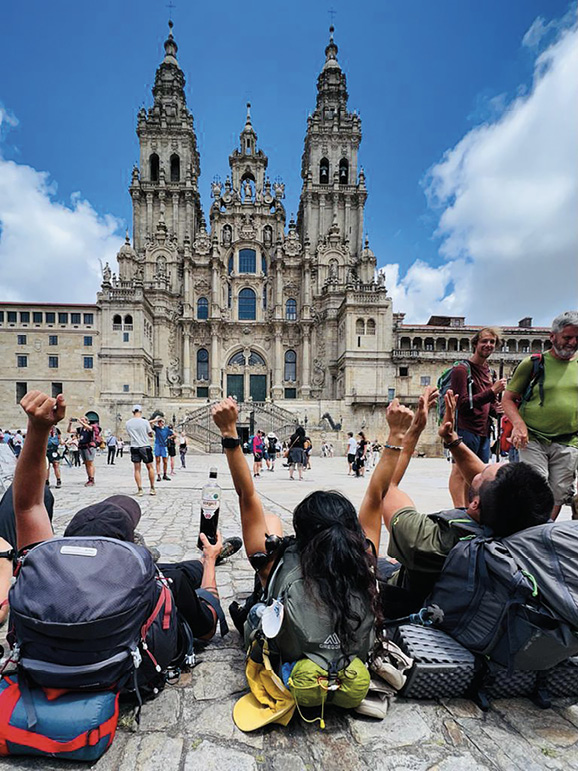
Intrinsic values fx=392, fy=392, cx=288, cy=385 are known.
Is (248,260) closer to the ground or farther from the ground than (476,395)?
farther from the ground

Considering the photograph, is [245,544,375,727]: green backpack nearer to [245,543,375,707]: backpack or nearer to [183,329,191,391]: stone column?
[245,543,375,707]: backpack

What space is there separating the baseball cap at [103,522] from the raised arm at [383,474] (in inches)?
54.4

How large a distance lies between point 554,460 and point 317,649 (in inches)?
116

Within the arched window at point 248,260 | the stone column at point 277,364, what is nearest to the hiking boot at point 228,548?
the stone column at point 277,364

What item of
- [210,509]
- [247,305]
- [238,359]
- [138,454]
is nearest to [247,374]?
[238,359]

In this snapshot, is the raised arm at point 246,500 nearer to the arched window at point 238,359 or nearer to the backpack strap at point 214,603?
the backpack strap at point 214,603

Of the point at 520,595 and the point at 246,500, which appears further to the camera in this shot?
the point at 246,500

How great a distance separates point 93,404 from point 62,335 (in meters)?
6.95

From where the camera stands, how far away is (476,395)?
161 inches

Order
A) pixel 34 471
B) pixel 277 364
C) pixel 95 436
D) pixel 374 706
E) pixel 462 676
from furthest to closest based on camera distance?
pixel 277 364 → pixel 95 436 → pixel 34 471 → pixel 462 676 → pixel 374 706

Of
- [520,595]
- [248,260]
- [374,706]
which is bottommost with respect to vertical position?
[374,706]

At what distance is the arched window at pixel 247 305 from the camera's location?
136ft

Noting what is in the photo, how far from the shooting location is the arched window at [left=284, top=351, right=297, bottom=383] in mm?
40719

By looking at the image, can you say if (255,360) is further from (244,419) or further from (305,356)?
(244,419)
